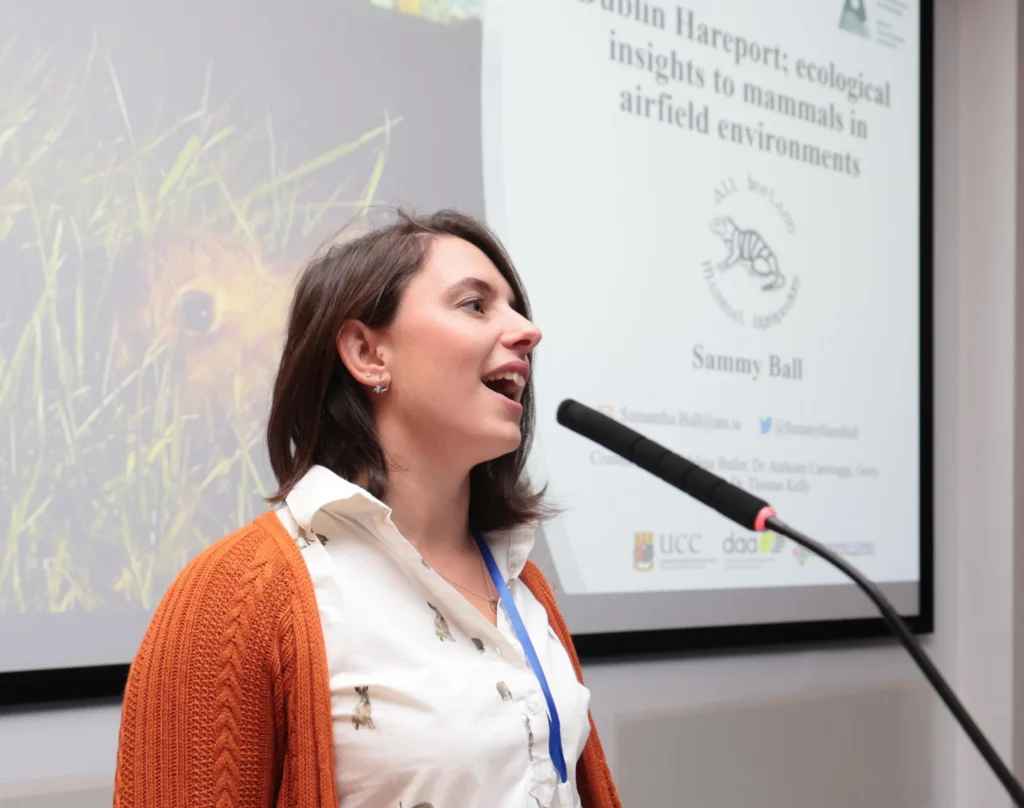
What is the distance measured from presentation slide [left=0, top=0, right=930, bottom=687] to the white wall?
0.15 metres

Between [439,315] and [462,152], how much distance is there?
3.34 feet

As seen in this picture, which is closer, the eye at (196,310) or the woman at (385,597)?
the woman at (385,597)

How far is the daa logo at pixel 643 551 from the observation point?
248 cm

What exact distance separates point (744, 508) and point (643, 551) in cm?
162

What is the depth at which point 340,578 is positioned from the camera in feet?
4.01

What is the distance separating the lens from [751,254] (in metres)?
2.77

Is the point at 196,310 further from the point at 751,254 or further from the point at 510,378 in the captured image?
the point at 751,254

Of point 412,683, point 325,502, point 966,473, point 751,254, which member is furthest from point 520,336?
point 966,473

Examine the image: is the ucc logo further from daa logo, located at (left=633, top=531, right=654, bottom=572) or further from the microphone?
the microphone

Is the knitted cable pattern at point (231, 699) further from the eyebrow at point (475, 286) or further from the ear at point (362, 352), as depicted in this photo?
the eyebrow at point (475, 286)

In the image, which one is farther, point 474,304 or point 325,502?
point 474,304

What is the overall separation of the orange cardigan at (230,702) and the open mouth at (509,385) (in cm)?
34

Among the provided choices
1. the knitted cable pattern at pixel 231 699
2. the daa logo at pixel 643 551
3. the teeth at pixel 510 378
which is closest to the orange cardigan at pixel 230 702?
the knitted cable pattern at pixel 231 699

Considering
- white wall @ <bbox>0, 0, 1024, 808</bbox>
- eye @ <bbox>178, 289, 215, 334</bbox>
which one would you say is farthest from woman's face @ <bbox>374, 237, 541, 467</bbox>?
white wall @ <bbox>0, 0, 1024, 808</bbox>
